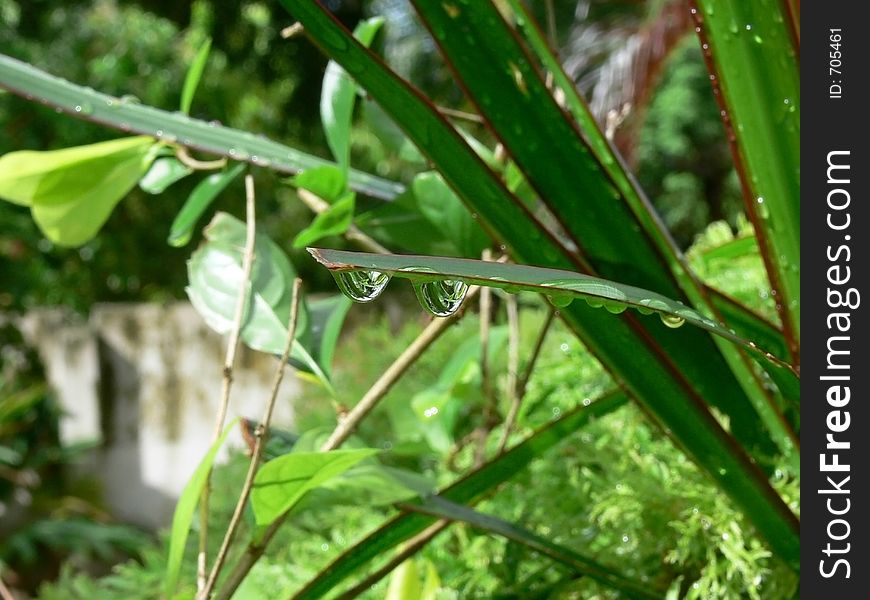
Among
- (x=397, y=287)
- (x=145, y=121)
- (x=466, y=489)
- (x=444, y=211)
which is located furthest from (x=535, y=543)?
(x=397, y=287)

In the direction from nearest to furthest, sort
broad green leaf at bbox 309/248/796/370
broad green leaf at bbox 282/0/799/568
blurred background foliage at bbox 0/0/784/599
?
broad green leaf at bbox 309/248/796/370, broad green leaf at bbox 282/0/799/568, blurred background foliage at bbox 0/0/784/599

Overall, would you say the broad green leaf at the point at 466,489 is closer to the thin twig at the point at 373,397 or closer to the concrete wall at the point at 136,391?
the thin twig at the point at 373,397

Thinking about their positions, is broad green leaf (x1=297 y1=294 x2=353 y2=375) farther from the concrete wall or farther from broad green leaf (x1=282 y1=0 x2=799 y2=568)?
the concrete wall

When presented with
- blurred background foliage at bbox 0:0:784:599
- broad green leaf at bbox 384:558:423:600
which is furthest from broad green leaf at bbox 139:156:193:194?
broad green leaf at bbox 384:558:423:600

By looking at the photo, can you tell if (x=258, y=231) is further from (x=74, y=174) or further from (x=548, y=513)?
→ (x=548, y=513)

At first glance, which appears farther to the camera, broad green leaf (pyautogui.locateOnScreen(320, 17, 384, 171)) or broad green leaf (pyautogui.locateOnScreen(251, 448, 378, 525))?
broad green leaf (pyautogui.locateOnScreen(320, 17, 384, 171))

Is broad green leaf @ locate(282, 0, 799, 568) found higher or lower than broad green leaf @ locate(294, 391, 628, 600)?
higher
